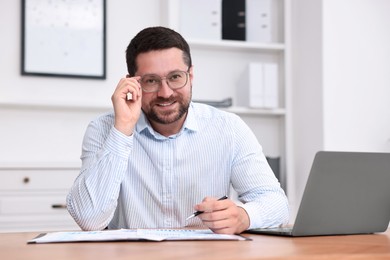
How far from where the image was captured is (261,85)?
3.46m

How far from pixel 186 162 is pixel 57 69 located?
1.67m

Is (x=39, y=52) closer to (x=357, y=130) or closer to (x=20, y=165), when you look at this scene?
(x=20, y=165)

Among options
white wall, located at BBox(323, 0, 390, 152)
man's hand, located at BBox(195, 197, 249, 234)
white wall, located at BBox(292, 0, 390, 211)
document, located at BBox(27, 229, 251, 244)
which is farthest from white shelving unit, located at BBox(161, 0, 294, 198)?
document, located at BBox(27, 229, 251, 244)

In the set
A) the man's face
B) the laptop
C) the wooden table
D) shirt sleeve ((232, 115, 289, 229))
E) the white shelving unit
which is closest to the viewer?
the wooden table

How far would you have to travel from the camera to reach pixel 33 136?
3.29 meters

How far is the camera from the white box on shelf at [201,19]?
3.43 m

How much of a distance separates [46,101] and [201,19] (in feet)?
3.39

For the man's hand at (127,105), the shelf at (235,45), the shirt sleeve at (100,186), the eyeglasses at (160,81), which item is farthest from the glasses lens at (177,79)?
the shelf at (235,45)

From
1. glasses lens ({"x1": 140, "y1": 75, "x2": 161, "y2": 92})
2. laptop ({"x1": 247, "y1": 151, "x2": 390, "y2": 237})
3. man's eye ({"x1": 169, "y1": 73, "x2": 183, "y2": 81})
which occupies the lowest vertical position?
laptop ({"x1": 247, "y1": 151, "x2": 390, "y2": 237})

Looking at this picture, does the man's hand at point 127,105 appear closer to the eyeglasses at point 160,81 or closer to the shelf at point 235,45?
the eyeglasses at point 160,81

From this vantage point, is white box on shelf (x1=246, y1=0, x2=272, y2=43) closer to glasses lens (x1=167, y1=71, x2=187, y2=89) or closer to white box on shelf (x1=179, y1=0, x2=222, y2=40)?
white box on shelf (x1=179, y1=0, x2=222, y2=40)

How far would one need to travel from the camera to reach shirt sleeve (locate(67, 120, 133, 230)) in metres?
1.58

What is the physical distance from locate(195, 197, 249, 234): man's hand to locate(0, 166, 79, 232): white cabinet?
1.79 metres

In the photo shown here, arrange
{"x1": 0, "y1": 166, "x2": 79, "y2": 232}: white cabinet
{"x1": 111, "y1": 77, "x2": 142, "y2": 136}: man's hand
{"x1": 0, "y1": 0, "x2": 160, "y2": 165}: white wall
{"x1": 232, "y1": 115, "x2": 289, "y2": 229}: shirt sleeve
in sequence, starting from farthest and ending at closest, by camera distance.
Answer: {"x1": 0, "y1": 0, "x2": 160, "y2": 165}: white wall → {"x1": 0, "y1": 166, "x2": 79, "y2": 232}: white cabinet → {"x1": 111, "y1": 77, "x2": 142, "y2": 136}: man's hand → {"x1": 232, "y1": 115, "x2": 289, "y2": 229}: shirt sleeve
